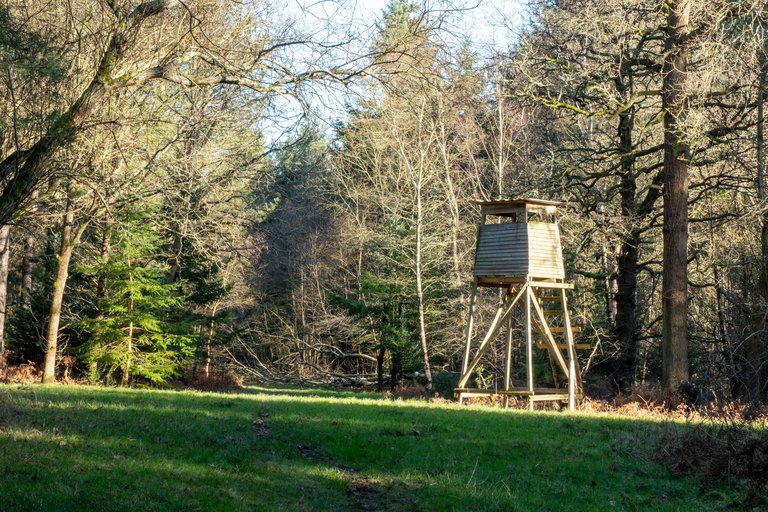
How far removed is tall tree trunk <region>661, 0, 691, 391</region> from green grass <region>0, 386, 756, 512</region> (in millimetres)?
4924

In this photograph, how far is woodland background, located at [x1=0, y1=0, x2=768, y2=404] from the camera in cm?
1128

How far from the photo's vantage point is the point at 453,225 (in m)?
32.8

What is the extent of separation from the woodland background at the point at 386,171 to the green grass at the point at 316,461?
2.67 m

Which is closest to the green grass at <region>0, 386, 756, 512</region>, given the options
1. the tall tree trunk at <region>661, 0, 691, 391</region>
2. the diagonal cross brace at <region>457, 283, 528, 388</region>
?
the diagonal cross brace at <region>457, 283, 528, 388</region>

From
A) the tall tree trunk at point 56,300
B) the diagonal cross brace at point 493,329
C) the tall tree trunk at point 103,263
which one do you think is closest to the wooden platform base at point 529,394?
the diagonal cross brace at point 493,329

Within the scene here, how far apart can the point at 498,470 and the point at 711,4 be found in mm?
11918

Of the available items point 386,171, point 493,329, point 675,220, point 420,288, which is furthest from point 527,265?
point 386,171

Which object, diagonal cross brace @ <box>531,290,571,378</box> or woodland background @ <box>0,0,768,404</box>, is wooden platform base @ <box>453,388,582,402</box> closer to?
diagonal cross brace @ <box>531,290,571,378</box>

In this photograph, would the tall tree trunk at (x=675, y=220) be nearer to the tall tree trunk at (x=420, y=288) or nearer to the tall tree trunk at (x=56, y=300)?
the tall tree trunk at (x=420, y=288)

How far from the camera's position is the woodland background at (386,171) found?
11.3 m

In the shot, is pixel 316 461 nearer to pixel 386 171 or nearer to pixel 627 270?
pixel 627 270

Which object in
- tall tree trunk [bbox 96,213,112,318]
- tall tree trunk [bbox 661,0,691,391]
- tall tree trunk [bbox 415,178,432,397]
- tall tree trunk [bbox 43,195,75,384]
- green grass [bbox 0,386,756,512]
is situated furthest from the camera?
tall tree trunk [bbox 415,178,432,397]

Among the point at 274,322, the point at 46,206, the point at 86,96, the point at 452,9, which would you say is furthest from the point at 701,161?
the point at 274,322

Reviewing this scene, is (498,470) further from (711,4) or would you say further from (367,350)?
(367,350)
